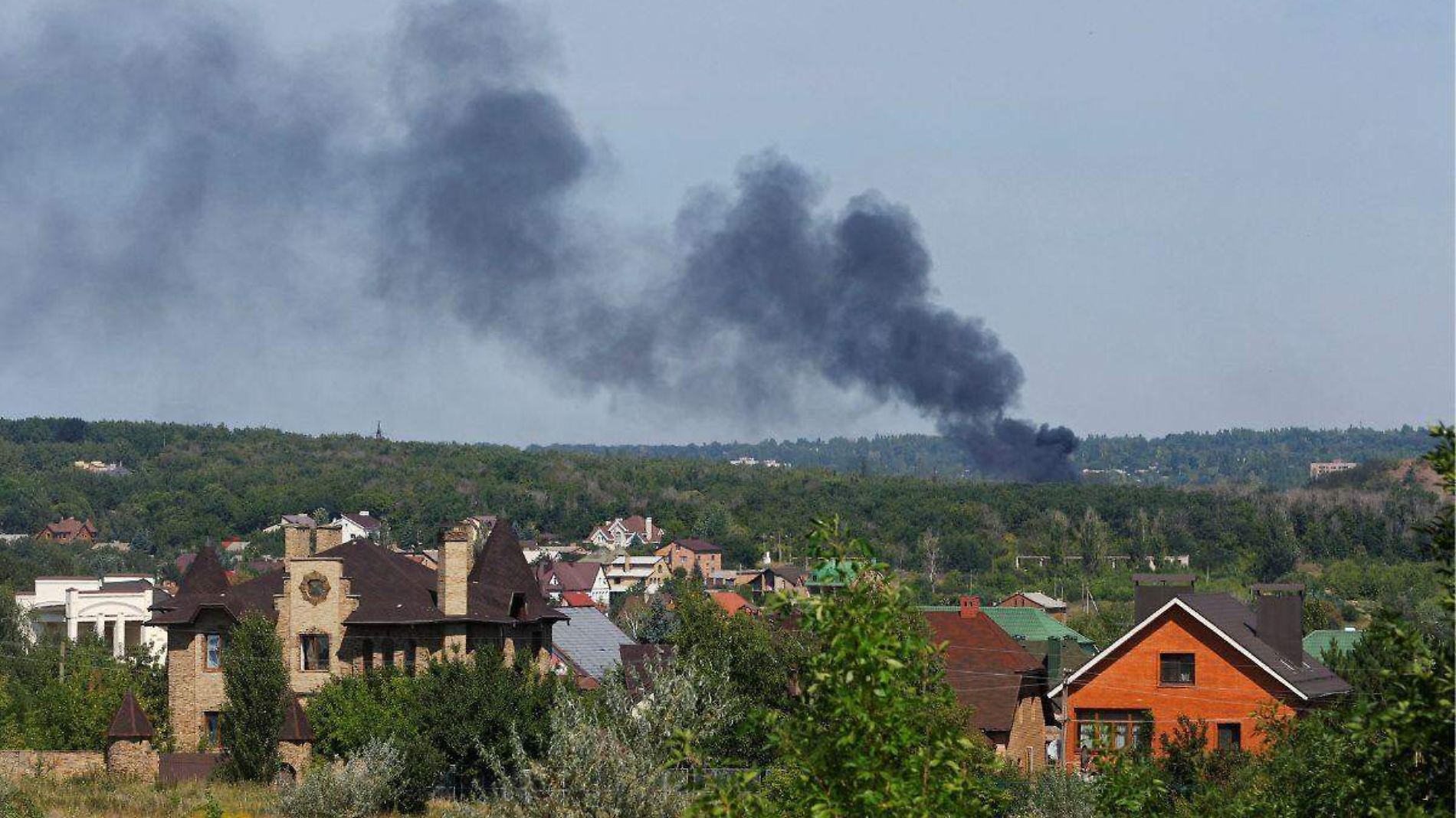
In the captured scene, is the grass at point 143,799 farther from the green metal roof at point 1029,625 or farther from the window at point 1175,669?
the green metal roof at point 1029,625

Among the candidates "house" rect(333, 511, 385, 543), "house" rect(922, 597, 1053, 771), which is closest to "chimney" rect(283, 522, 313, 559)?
"house" rect(922, 597, 1053, 771)

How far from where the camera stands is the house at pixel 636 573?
160 metres

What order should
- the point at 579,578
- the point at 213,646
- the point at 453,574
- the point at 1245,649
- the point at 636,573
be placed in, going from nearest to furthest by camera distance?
the point at 1245,649 → the point at 453,574 → the point at 213,646 → the point at 579,578 → the point at 636,573

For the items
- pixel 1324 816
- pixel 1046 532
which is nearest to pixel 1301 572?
pixel 1046 532

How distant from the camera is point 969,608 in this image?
226 feet

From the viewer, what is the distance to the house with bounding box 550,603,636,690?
63875mm

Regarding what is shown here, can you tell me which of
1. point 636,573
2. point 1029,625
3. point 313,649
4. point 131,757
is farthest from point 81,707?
point 636,573

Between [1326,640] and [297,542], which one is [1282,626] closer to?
[1326,640]

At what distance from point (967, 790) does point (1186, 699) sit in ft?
110

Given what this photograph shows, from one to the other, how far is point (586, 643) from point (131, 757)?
67.3 ft

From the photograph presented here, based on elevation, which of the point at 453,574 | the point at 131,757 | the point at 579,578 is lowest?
the point at 131,757

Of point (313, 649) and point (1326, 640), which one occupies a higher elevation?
point (313, 649)

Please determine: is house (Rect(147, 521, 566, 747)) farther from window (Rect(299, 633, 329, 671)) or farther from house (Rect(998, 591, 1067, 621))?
house (Rect(998, 591, 1067, 621))

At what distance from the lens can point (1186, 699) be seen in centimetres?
4969
